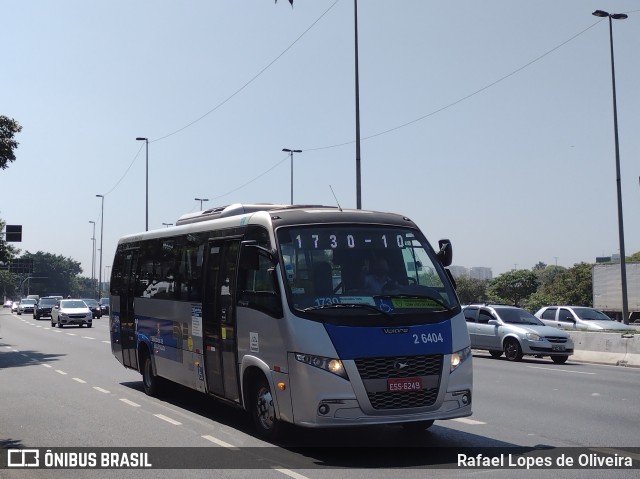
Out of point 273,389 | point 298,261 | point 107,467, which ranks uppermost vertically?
point 298,261

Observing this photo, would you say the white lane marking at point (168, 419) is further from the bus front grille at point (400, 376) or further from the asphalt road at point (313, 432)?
the bus front grille at point (400, 376)

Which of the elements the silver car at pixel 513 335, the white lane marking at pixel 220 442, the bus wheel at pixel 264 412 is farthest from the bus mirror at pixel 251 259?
the silver car at pixel 513 335

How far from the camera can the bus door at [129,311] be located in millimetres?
15242

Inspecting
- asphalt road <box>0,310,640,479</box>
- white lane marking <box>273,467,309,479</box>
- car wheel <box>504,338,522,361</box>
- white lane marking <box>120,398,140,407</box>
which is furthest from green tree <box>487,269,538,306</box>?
white lane marking <box>273,467,309,479</box>

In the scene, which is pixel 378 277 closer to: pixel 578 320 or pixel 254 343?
pixel 254 343

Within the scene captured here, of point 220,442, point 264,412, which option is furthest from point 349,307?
point 220,442

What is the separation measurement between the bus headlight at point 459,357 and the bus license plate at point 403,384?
0.51 meters

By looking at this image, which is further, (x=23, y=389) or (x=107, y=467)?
(x=23, y=389)

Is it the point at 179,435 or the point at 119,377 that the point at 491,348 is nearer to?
the point at 119,377

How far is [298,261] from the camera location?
925 cm

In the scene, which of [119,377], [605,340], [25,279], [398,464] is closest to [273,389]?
[398,464]

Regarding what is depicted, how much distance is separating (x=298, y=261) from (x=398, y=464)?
8.34 feet

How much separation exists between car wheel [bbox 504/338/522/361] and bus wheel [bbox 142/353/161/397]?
38.0 ft

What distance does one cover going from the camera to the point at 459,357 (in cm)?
907
